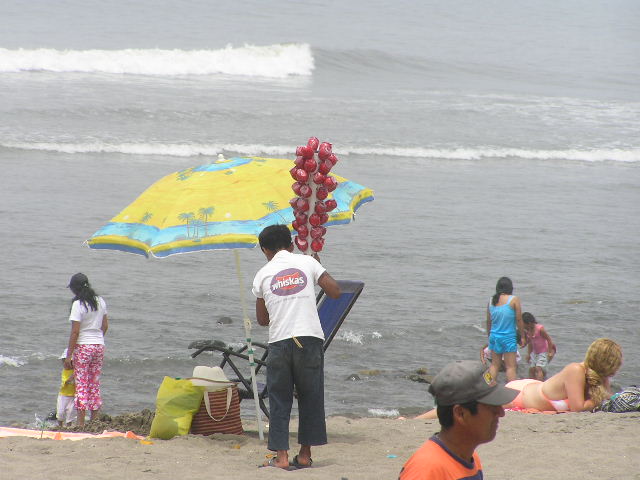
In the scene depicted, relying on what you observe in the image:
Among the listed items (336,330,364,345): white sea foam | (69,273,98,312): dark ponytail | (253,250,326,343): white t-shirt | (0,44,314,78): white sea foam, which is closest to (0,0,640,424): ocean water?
(336,330,364,345): white sea foam

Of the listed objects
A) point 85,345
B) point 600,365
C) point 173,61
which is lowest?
point 600,365

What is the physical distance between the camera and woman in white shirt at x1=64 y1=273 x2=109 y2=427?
24.0ft

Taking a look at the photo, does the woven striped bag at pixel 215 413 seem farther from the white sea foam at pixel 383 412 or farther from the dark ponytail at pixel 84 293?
the white sea foam at pixel 383 412

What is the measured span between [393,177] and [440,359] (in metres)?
9.98

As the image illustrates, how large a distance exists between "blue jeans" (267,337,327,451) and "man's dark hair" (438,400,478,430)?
281 centimetres

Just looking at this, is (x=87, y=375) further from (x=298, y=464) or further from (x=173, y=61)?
(x=173, y=61)

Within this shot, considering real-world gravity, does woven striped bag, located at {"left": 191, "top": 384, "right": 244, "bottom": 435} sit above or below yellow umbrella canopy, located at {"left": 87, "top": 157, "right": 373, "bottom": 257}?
below

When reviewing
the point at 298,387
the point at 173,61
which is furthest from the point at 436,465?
the point at 173,61

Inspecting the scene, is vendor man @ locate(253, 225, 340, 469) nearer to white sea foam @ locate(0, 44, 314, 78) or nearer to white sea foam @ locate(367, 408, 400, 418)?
white sea foam @ locate(367, 408, 400, 418)

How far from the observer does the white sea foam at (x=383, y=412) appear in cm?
795

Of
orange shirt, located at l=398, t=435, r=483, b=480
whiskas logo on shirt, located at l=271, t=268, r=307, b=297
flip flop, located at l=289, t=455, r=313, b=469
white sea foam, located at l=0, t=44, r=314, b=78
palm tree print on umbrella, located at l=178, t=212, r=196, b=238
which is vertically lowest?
flip flop, located at l=289, t=455, r=313, b=469

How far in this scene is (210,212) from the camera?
617 centimetres

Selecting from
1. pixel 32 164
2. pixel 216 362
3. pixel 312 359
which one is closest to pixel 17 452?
pixel 312 359

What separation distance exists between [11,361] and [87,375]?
1.57 metres
